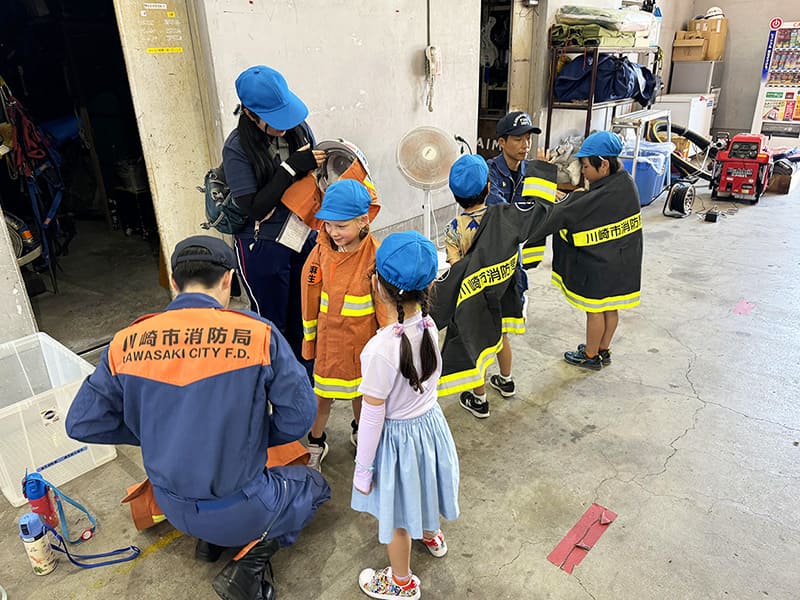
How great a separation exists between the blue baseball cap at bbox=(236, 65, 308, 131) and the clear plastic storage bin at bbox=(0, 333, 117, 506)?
149 centimetres

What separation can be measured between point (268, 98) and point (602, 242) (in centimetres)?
195

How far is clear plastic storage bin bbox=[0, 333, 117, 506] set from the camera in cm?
251

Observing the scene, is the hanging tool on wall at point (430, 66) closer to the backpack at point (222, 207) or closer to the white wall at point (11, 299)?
the backpack at point (222, 207)

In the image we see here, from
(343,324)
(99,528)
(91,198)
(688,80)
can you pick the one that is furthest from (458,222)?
(688,80)

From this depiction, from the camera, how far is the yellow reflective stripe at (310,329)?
2.48m

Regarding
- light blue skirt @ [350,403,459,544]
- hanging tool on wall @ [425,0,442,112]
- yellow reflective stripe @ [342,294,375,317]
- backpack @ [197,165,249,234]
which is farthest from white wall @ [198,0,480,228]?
light blue skirt @ [350,403,459,544]

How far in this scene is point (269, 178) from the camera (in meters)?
2.63

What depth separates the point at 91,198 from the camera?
6.55 meters

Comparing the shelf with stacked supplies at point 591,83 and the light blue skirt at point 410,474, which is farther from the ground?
the shelf with stacked supplies at point 591,83

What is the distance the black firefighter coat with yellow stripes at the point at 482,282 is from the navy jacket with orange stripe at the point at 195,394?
1.01 meters

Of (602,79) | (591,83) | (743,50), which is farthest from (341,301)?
(743,50)

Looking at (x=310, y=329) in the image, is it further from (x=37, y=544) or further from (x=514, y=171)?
(x=514, y=171)

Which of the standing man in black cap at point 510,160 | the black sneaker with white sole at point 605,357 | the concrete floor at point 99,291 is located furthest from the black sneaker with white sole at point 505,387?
the concrete floor at point 99,291

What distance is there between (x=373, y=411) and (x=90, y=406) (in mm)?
874
